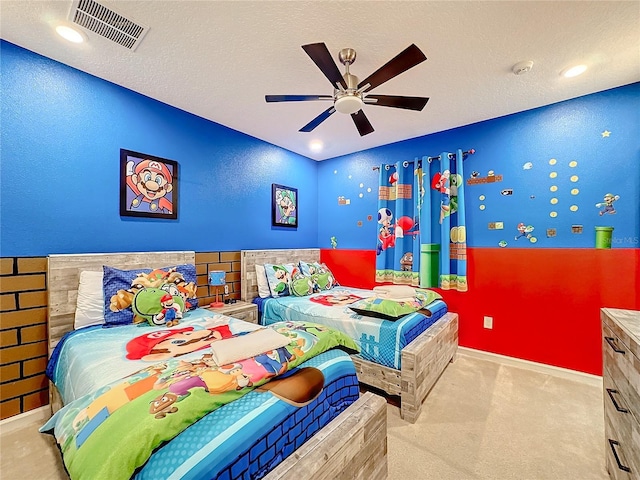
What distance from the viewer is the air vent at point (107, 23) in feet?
5.21

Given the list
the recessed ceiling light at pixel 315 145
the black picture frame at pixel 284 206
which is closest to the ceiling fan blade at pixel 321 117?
the recessed ceiling light at pixel 315 145

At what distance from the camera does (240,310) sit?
2.77m

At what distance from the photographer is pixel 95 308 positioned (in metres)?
2.01

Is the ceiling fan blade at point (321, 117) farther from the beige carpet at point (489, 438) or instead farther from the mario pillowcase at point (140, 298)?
the beige carpet at point (489, 438)

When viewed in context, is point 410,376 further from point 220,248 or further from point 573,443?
point 220,248

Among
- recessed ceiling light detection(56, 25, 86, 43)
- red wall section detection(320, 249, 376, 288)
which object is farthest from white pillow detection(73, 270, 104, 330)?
red wall section detection(320, 249, 376, 288)

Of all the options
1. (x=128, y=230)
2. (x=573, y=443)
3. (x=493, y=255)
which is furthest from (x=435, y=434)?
(x=128, y=230)

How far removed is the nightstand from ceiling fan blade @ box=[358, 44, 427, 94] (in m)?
2.31

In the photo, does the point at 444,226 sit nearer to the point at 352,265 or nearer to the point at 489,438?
the point at 352,265

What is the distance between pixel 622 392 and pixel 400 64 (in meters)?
2.06

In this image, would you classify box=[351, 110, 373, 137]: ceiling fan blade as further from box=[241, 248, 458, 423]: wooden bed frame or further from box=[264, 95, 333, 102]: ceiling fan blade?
box=[241, 248, 458, 423]: wooden bed frame

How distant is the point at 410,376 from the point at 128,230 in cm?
271

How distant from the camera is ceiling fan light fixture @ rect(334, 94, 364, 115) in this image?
6.31 ft

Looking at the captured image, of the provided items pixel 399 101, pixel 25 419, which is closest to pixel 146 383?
pixel 25 419
